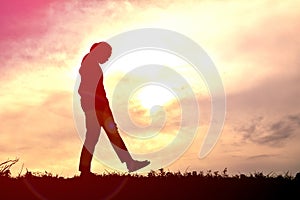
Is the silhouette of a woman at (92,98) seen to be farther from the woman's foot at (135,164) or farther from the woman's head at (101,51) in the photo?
the woman's foot at (135,164)

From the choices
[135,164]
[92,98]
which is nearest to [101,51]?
[92,98]

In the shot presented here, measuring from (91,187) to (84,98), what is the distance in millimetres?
2523

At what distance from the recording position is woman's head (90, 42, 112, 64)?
49.6ft

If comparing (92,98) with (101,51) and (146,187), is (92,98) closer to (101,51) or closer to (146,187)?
(101,51)

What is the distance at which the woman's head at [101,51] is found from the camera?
1512 centimetres

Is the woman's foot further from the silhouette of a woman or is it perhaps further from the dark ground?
the silhouette of a woman

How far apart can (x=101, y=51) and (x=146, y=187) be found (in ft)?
12.4

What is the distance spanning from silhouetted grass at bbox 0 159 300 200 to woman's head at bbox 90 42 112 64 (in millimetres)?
3181

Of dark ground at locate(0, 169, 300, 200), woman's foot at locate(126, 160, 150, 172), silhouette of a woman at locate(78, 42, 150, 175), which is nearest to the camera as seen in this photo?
dark ground at locate(0, 169, 300, 200)

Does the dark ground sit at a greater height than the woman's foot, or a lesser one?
lesser

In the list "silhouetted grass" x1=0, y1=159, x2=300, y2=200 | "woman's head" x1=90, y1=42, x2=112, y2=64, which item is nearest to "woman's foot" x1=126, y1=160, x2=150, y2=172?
"silhouetted grass" x1=0, y1=159, x2=300, y2=200

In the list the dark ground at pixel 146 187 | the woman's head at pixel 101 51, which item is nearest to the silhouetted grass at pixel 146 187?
the dark ground at pixel 146 187

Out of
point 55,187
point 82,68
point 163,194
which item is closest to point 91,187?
point 55,187

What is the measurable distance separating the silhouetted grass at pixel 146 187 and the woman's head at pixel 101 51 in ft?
10.4
